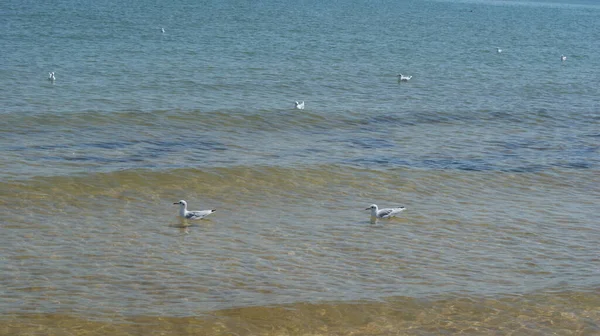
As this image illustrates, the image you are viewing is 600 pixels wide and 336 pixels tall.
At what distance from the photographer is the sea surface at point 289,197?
13.4 meters

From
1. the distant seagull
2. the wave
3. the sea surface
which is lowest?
the wave

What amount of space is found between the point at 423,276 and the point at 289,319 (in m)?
3.02

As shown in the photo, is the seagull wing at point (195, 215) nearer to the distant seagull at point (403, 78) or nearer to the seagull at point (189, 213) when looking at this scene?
the seagull at point (189, 213)

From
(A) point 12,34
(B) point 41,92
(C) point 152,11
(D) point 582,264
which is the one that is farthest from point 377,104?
(C) point 152,11

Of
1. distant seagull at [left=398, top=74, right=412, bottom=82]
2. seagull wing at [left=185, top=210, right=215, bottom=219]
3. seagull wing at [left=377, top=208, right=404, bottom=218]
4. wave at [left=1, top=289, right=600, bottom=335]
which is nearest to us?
wave at [left=1, top=289, right=600, bottom=335]

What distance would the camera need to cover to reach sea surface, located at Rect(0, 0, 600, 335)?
1344 centimetres

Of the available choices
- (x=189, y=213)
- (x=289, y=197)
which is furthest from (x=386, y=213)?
(x=189, y=213)

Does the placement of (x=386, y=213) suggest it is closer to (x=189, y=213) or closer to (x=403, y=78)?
(x=189, y=213)

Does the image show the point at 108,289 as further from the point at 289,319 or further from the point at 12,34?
the point at 12,34

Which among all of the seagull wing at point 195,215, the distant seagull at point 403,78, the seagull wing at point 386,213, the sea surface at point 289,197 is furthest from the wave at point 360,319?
the distant seagull at point 403,78

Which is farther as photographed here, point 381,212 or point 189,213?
point 381,212

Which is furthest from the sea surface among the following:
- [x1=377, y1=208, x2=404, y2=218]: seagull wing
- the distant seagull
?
the distant seagull

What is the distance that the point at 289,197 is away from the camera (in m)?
20.0

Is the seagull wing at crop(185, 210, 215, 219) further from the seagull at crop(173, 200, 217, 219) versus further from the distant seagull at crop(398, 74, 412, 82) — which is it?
the distant seagull at crop(398, 74, 412, 82)
